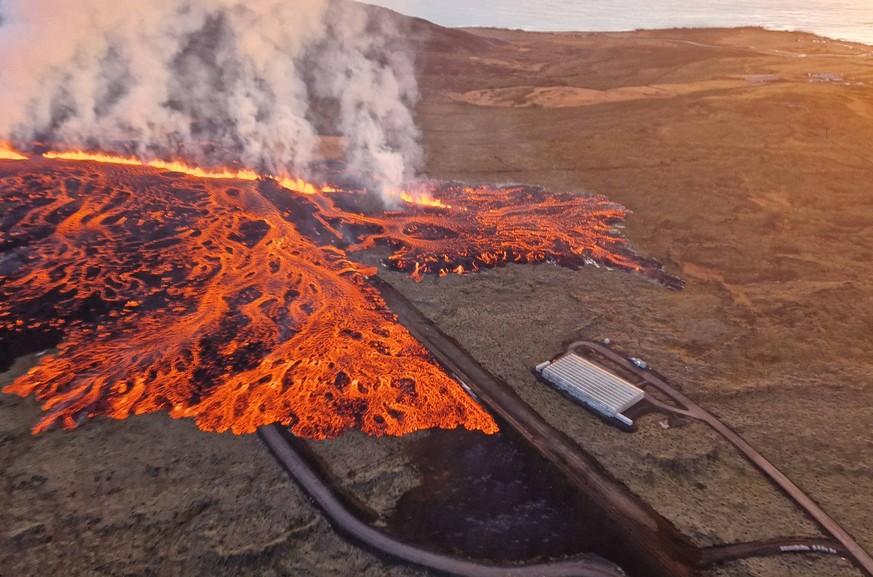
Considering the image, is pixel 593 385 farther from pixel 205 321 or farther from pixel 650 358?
pixel 205 321

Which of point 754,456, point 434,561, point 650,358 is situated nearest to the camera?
point 434,561

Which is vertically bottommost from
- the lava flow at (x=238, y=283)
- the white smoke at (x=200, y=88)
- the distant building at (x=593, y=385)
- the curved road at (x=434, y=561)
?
the curved road at (x=434, y=561)

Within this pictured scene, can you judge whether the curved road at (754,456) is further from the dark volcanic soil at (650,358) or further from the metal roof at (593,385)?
the metal roof at (593,385)

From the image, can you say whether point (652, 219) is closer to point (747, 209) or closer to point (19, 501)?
point (747, 209)

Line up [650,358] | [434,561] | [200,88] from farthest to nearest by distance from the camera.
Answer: [200,88] → [650,358] → [434,561]

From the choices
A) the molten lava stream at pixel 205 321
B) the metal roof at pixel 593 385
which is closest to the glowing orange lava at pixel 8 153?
the molten lava stream at pixel 205 321

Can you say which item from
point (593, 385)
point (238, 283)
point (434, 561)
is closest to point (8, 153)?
point (238, 283)
